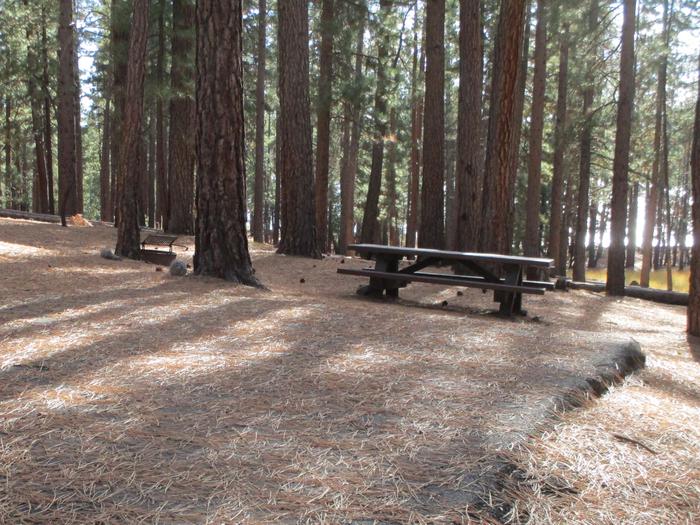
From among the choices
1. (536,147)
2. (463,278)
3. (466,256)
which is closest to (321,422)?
(466,256)

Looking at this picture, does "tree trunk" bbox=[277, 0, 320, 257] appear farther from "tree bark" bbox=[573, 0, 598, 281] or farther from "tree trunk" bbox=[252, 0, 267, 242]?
"tree bark" bbox=[573, 0, 598, 281]

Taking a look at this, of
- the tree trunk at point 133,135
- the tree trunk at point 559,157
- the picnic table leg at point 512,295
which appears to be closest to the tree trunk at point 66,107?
the tree trunk at point 133,135

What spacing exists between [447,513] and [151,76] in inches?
699

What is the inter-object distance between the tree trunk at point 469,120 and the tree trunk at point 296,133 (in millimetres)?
3428

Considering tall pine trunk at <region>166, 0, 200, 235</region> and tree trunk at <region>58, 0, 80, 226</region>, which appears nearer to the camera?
tall pine trunk at <region>166, 0, 200, 235</region>

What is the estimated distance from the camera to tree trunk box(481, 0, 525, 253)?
326 inches

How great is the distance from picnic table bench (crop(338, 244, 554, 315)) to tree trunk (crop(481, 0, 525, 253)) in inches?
39.7

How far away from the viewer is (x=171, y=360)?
12.0 ft

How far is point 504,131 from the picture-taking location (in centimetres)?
845

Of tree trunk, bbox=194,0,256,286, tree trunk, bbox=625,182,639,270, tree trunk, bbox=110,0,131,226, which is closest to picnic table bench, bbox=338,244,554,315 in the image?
tree trunk, bbox=194,0,256,286

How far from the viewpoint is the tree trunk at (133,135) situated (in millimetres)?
9391

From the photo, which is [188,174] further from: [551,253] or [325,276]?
[551,253]

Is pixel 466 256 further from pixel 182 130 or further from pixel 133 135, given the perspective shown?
pixel 182 130

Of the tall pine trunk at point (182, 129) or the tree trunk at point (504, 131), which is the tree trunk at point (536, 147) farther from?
the tall pine trunk at point (182, 129)
